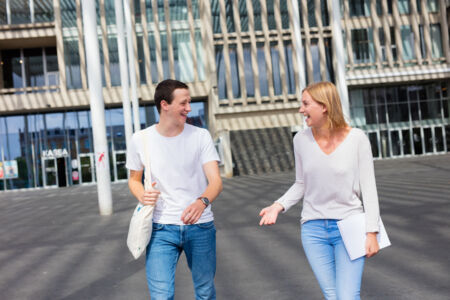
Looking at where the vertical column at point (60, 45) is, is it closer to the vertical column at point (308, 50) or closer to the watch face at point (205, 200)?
the vertical column at point (308, 50)

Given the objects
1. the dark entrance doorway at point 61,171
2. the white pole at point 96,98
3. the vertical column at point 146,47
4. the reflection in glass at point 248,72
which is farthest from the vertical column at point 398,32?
the white pole at point 96,98

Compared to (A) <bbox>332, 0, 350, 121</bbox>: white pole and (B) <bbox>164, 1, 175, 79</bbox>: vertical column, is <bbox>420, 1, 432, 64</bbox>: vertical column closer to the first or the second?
(A) <bbox>332, 0, 350, 121</bbox>: white pole

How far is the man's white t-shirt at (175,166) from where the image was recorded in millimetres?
2936

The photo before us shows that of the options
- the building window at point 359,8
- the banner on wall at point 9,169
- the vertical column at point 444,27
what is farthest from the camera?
the building window at point 359,8

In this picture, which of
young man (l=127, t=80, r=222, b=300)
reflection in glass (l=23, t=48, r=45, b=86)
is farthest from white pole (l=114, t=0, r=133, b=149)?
young man (l=127, t=80, r=222, b=300)

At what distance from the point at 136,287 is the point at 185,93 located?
3063 millimetres

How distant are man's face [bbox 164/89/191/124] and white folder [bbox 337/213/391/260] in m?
1.10

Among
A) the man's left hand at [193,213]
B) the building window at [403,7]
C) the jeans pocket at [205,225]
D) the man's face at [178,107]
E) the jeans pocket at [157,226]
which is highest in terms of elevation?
the building window at [403,7]

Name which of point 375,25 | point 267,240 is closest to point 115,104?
point 375,25

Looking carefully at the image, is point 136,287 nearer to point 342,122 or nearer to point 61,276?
point 61,276

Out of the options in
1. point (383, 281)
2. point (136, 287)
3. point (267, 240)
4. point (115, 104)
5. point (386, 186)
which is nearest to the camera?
point (383, 281)

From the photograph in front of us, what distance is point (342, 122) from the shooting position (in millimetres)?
2650

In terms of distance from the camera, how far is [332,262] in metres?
2.72

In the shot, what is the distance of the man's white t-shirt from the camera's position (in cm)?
294
